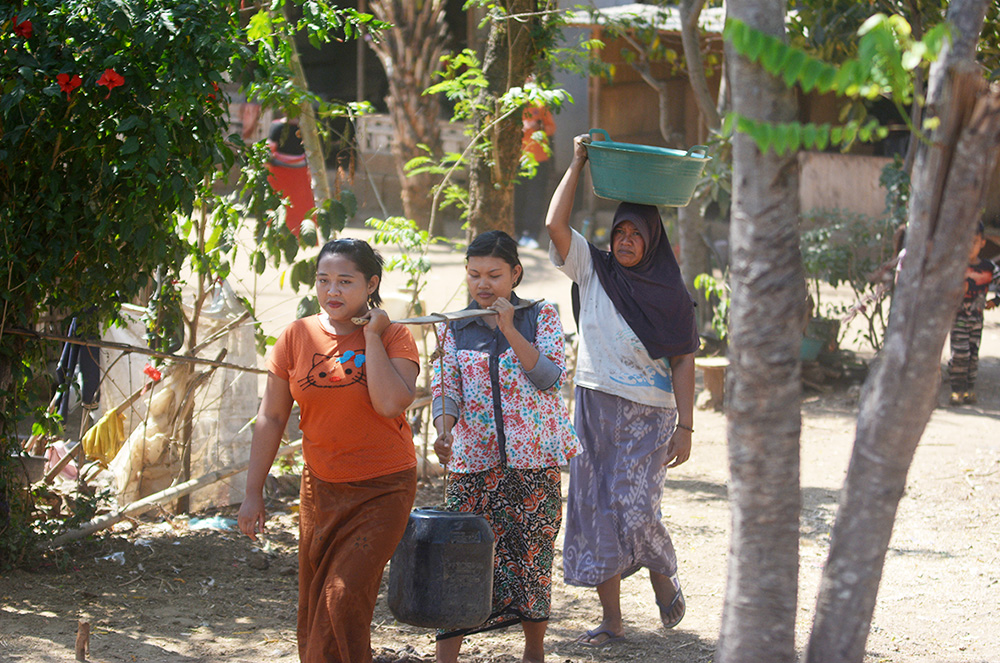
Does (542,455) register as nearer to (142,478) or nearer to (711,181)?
(142,478)

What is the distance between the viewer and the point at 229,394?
5098 millimetres

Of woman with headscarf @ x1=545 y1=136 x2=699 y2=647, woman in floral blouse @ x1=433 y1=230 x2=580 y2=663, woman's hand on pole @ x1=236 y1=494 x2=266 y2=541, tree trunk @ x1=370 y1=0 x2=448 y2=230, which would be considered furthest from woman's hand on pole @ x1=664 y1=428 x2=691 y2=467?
tree trunk @ x1=370 y1=0 x2=448 y2=230

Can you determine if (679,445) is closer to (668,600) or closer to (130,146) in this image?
(668,600)

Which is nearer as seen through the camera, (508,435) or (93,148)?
(508,435)

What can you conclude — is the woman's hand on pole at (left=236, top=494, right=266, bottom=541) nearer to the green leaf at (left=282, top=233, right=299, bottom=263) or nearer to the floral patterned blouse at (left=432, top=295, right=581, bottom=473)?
the floral patterned blouse at (left=432, top=295, right=581, bottom=473)

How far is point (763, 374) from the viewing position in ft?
6.15

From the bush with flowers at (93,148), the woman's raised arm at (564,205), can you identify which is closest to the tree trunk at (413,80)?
the bush with flowers at (93,148)

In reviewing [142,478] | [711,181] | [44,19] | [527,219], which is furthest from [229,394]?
[527,219]

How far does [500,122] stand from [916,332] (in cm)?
421

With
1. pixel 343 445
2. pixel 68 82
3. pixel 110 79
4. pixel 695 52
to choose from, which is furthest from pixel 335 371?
pixel 695 52

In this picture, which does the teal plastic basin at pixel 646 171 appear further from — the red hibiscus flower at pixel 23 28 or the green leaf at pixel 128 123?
the red hibiscus flower at pixel 23 28

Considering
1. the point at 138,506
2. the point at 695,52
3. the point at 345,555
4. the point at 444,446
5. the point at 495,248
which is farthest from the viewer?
the point at 695,52

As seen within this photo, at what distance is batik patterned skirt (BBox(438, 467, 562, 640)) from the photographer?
332cm

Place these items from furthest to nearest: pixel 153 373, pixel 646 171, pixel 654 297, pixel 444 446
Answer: pixel 153 373 → pixel 654 297 → pixel 646 171 → pixel 444 446
